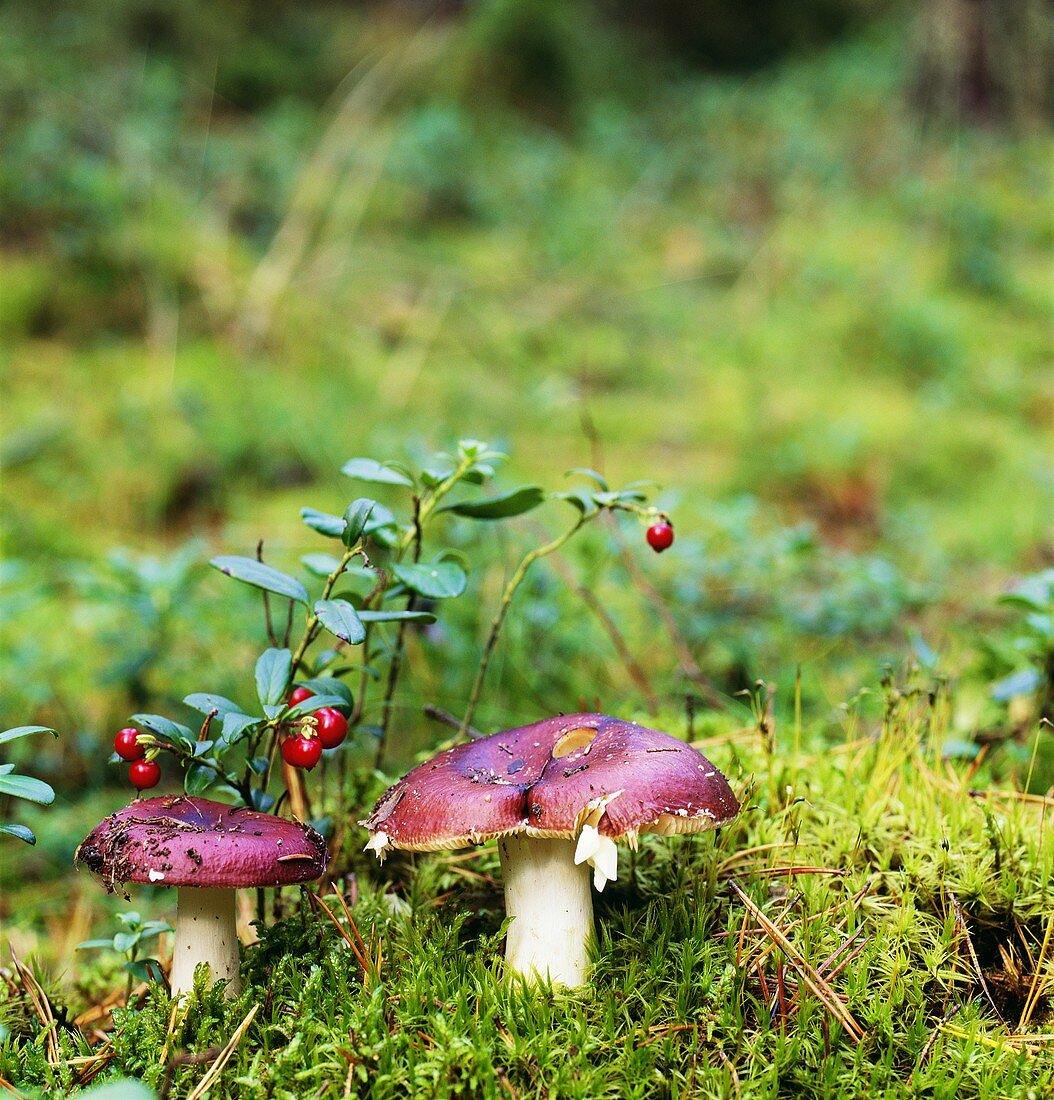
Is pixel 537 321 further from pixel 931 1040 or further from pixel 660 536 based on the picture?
pixel 931 1040

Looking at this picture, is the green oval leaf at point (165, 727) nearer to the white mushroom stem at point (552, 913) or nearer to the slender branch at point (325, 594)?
the slender branch at point (325, 594)

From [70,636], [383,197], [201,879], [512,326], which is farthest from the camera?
[383,197]

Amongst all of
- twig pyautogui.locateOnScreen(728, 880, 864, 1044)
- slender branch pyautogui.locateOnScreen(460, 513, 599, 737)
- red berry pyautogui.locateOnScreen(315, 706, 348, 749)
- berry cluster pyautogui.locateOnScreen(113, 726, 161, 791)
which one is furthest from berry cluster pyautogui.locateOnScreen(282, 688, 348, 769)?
A: twig pyautogui.locateOnScreen(728, 880, 864, 1044)

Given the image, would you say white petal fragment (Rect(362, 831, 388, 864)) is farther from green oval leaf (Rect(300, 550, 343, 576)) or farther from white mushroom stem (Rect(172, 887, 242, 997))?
green oval leaf (Rect(300, 550, 343, 576))

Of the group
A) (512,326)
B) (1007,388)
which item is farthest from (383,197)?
(1007,388)

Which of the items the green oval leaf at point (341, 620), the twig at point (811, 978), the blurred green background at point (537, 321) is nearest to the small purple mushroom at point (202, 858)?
the green oval leaf at point (341, 620)

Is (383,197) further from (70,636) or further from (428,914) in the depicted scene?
(428,914)

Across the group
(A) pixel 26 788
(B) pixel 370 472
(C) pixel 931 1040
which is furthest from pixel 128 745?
(C) pixel 931 1040
